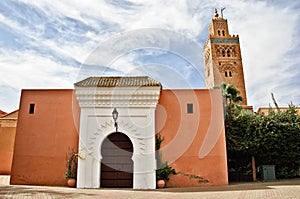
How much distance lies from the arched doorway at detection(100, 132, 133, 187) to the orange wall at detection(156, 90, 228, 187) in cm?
174

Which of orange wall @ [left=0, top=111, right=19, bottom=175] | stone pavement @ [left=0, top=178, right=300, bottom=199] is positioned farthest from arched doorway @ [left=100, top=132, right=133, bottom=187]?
orange wall @ [left=0, top=111, right=19, bottom=175]

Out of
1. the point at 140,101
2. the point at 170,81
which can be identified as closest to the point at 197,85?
the point at 170,81

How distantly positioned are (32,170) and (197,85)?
9.01m

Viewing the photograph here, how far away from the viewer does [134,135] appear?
11.3 meters

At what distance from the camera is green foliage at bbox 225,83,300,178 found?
43.6 ft

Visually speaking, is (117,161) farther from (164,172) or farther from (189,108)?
A: (189,108)

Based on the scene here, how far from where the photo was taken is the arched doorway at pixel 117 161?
11.6m

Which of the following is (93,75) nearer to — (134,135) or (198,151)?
(134,135)

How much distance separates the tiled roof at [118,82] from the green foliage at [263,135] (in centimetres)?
499

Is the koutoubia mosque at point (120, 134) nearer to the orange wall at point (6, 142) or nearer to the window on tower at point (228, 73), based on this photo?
the orange wall at point (6, 142)

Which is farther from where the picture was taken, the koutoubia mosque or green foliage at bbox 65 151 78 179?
the koutoubia mosque

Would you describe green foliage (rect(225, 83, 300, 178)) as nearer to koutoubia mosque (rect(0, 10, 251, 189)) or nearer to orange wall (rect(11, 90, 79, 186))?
koutoubia mosque (rect(0, 10, 251, 189))

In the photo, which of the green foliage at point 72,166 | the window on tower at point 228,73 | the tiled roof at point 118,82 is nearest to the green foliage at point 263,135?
the tiled roof at point 118,82

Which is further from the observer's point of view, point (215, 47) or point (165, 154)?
point (215, 47)
